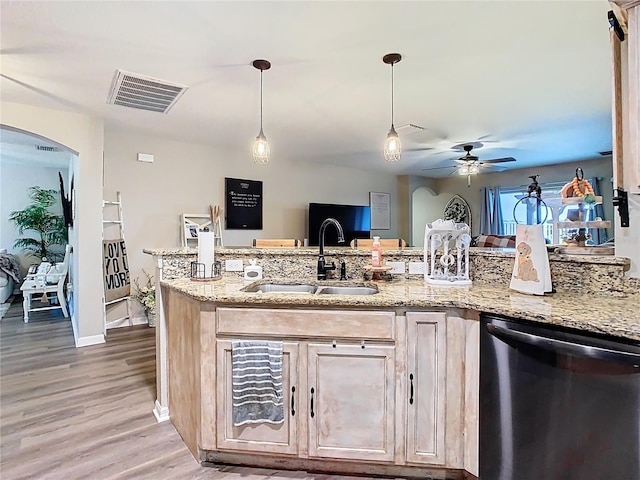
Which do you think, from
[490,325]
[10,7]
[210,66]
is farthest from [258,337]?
[10,7]

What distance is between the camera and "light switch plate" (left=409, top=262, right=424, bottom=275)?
7.92 ft

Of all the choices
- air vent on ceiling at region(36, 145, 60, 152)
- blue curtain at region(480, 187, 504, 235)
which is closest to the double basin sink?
air vent on ceiling at region(36, 145, 60, 152)

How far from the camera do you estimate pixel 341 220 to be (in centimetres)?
685

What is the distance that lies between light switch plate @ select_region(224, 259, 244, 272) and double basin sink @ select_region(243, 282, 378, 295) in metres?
0.29

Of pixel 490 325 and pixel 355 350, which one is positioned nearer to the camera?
pixel 490 325

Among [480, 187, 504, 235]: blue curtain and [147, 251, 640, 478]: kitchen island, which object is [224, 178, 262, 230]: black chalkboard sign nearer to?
[147, 251, 640, 478]: kitchen island

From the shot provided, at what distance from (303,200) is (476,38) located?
433 cm

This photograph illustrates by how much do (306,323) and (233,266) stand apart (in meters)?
0.95

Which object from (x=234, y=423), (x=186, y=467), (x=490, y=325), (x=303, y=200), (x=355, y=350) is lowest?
(x=186, y=467)

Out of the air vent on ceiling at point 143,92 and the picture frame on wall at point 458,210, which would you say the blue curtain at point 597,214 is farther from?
the air vent on ceiling at point 143,92

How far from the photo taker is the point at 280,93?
10.9ft

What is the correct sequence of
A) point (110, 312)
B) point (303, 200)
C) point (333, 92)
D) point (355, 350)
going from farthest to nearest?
point (303, 200) < point (110, 312) < point (333, 92) < point (355, 350)

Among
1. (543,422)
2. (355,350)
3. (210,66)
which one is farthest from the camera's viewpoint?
(210,66)

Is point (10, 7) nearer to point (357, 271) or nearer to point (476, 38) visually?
point (357, 271)
